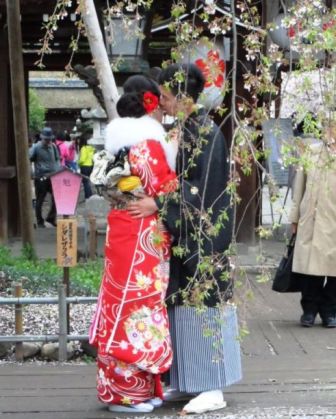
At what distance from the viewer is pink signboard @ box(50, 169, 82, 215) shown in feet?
22.9

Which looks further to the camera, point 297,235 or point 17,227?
point 17,227

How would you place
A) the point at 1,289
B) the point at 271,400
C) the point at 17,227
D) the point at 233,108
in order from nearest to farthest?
the point at 233,108 → the point at 271,400 → the point at 1,289 → the point at 17,227

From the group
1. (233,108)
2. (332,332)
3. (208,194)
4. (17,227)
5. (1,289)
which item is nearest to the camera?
(233,108)

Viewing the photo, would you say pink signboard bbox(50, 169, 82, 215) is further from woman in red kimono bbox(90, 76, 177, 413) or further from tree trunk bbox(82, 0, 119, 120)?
woman in red kimono bbox(90, 76, 177, 413)

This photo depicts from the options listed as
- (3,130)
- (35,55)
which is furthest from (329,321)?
(35,55)

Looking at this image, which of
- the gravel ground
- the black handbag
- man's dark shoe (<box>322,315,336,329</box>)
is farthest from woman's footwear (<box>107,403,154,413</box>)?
man's dark shoe (<box>322,315,336,329</box>)

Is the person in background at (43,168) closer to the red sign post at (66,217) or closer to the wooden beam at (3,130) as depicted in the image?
the wooden beam at (3,130)

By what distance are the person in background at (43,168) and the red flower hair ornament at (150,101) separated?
1013 cm

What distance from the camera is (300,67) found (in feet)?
12.5

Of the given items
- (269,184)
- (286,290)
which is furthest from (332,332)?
(269,184)

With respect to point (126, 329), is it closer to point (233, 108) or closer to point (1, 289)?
point (233, 108)

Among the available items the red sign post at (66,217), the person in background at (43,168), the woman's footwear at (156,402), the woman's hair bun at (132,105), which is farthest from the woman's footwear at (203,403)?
the person in background at (43,168)

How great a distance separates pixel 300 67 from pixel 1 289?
4.62 metres

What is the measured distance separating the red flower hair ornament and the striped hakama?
3.71 ft
